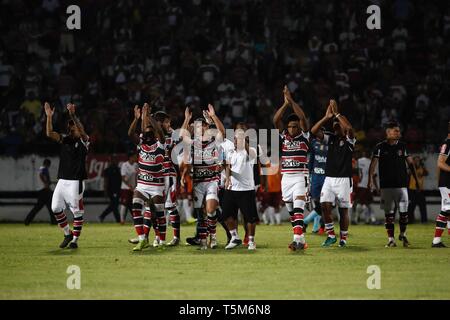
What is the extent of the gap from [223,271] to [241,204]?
13.4 feet

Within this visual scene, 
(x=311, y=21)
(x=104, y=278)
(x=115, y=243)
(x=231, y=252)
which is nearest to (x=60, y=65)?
(x=311, y=21)

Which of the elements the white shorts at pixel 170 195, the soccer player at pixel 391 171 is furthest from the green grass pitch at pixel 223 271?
the white shorts at pixel 170 195

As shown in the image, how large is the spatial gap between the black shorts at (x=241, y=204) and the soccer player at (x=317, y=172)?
525cm

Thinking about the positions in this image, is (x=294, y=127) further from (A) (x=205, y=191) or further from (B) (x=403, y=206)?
(B) (x=403, y=206)

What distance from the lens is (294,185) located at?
19.5 meters

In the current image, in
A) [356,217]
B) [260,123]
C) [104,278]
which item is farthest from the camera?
[260,123]

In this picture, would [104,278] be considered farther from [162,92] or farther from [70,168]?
[162,92]

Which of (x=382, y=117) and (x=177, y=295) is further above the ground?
(x=382, y=117)

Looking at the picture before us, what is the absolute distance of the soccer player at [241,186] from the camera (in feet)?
65.0

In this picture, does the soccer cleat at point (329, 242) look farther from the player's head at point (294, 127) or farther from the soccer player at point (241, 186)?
the player's head at point (294, 127)

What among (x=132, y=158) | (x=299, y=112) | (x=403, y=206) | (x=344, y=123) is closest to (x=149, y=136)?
(x=299, y=112)

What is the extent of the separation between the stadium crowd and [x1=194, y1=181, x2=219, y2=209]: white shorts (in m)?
12.1

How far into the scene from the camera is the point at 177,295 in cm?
1311

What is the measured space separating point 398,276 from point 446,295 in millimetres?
2100
